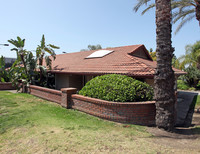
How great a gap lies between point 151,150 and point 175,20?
466 inches

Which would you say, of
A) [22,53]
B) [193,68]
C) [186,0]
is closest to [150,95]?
[186,0]

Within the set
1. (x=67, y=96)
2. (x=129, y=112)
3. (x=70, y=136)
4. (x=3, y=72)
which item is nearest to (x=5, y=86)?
(x=3, y=72)

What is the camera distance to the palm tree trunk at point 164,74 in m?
5.66

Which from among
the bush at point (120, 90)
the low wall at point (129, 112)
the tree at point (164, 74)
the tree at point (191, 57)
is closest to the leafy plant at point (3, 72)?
the bush at point (120, 90)

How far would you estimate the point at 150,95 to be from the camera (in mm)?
6527

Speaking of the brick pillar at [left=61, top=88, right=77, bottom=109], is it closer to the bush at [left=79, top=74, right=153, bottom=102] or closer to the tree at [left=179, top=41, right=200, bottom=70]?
the bush at [left=79, top=74, right=153, bottom=102]

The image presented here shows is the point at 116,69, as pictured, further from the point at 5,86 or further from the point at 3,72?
the point at 3,72

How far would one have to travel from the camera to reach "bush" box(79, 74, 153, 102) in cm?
626

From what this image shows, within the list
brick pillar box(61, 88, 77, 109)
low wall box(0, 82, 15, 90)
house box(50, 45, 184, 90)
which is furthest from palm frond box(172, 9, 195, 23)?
low wall box(0, 82, 15, 90)

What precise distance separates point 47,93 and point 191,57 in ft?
73.2

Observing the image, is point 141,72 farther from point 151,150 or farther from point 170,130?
point 151,150

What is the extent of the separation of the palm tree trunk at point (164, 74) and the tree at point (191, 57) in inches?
754

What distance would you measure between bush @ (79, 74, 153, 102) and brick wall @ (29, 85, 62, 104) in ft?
8.26

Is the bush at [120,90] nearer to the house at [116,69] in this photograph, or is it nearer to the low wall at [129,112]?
the low wall at [129,112]
